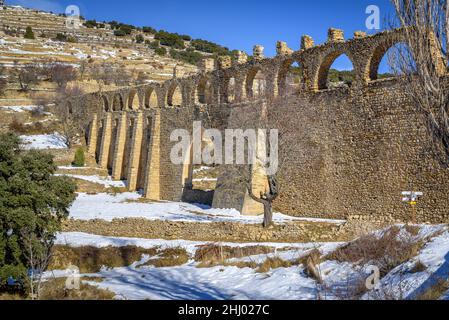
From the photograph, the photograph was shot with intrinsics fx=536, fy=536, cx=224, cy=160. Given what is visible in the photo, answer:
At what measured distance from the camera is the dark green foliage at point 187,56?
270 feet

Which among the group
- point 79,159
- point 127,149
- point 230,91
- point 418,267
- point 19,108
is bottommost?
point 418,267

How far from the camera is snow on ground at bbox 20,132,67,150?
36.9 m

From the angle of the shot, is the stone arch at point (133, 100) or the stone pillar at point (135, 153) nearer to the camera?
the stone pillar at point (135, 153)

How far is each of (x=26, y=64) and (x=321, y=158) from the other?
4837cm

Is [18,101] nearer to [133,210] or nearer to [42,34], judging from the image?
[133,210]

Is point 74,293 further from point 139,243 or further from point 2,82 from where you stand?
point 2,82

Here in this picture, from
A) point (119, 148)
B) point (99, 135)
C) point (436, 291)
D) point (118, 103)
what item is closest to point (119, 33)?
point (99, 135)

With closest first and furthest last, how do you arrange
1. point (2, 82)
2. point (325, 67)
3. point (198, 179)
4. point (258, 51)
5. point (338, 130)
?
1. point (338, 130)
2. point (325, 67)
3. point (258, 51)
4. point (198, 179)
5. point (2, 82)

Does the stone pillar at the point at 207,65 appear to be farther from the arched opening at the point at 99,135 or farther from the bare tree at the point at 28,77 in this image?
the bare tree at the point at 28,77

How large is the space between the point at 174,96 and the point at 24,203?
21358 mm

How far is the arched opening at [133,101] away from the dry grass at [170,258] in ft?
76.9

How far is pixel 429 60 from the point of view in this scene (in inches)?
329

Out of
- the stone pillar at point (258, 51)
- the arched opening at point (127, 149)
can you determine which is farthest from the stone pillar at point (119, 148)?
the stone pillar at point (258, 51)

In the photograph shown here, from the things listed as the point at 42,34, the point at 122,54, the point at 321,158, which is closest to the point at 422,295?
the point at 321,158
